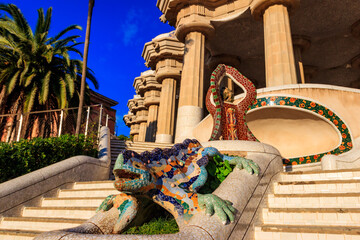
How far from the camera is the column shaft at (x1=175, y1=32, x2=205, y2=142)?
14.5m

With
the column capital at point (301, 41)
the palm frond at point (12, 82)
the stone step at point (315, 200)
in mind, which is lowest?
the stone step at point (315, 200)

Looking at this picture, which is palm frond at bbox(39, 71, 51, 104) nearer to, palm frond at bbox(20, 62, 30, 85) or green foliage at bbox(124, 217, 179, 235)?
palm frond at bbox(20, 62, 30, 85)

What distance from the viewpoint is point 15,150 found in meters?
6.84

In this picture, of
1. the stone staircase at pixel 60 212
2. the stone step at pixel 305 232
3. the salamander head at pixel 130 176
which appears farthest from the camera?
the stone staircase at pixel 60 212

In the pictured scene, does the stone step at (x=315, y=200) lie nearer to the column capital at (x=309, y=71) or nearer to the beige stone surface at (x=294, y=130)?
the beige stone surface at (x=294, y=130)

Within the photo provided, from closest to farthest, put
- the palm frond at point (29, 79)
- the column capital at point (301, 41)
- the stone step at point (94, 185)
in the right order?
the stone step at point (94, 185) < the palm frond at point (29, 79) < the column capital at point (301, 41)

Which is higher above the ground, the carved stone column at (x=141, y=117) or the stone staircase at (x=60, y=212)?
the carved stone column at (x=141, y=117)

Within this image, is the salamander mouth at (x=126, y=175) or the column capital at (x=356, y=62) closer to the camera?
the salamander mouth at (x=126, y=175)

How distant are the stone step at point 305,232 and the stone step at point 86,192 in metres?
3.21

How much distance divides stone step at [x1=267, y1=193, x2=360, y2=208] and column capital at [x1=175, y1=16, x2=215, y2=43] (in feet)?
43.0

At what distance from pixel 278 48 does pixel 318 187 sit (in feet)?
31.0

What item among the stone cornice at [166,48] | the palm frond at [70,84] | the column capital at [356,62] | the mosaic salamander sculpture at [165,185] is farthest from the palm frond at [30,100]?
the column capital at [356,62]

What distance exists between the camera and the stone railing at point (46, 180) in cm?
550

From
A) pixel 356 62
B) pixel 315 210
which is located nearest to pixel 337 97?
pixel 315 210
